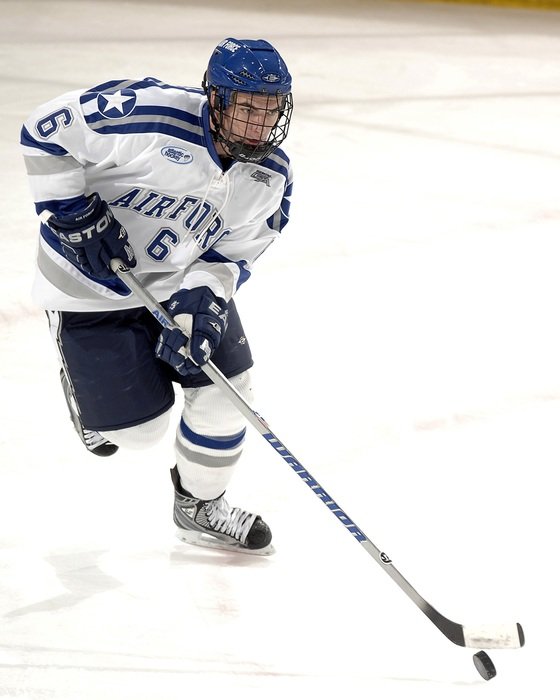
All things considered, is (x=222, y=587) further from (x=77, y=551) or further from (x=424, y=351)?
(x=424, y=351)

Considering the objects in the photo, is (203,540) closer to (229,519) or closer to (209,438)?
(229,519)

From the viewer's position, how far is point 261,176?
2326 millimetres

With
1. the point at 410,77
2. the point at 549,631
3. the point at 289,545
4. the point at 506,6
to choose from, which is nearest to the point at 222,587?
the point at 289,545

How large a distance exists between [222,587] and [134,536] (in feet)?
0.86

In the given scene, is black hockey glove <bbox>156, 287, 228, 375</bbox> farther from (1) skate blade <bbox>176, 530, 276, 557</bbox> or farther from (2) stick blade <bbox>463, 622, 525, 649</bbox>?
(2) stick blade <bbox>463, 622, 525, 649</bbox>

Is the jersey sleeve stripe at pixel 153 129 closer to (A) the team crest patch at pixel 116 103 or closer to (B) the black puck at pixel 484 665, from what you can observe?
(A) the team crest patch at pixel 116 103

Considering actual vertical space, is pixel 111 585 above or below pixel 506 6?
above

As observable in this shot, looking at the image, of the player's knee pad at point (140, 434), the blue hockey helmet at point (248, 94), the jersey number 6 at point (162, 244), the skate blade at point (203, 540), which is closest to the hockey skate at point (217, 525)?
the skate blade at point (203, 540)

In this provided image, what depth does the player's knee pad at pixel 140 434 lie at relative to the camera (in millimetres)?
2408

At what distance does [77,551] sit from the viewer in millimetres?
2420

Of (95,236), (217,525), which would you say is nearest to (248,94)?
(95,236)

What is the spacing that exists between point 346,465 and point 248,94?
1039 mm

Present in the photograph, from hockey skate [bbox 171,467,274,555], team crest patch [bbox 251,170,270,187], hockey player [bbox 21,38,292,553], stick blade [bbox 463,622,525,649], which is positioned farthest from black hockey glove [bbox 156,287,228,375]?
stick blade [bbox 463,622,525,649]

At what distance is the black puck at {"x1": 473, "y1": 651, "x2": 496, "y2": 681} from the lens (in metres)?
2.07
